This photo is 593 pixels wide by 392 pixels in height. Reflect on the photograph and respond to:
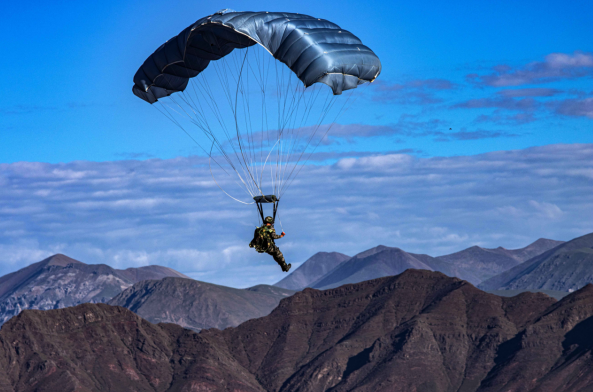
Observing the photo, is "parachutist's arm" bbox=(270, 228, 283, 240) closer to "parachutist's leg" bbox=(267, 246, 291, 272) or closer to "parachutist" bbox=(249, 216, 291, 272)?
"parachutist" bbox=(249, 216, 291, 272)

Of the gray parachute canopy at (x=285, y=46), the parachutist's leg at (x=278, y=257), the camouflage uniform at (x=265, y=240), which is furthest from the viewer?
the parachutist's leg at (x=278, y=257)

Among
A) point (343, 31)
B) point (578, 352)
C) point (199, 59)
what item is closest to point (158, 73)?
point (199, 59)

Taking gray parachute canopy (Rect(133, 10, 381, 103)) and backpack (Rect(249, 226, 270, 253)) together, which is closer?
gray parachute canopy (Rect(133, 10, 381, 103))

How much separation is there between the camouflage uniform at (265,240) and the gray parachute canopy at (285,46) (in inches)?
346

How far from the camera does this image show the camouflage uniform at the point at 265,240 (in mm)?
52625

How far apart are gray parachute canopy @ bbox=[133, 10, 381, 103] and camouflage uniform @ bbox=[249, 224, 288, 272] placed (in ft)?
28.8

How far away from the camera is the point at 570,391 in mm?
187375

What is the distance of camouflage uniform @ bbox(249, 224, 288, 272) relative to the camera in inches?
2072

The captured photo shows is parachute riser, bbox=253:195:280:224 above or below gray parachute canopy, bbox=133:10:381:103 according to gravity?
below

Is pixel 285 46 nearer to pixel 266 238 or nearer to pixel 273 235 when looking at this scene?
pixel 273 235

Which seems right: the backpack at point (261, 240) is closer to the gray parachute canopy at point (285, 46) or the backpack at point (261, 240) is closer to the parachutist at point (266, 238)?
the parachutist at point (266, 238)

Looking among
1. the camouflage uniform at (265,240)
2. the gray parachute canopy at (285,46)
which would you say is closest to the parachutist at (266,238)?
the camouflage uniform at (265,240)

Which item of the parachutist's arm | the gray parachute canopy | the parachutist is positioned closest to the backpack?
the parachutist

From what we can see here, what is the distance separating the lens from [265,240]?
52.7 meters
